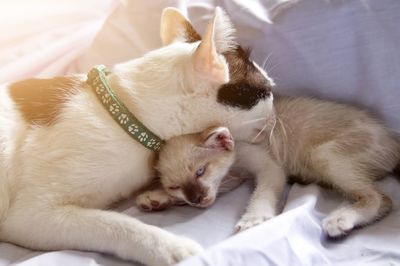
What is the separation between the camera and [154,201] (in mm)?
1227

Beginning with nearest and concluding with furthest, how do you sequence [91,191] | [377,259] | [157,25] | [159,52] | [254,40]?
1. [377,259]
2. [91,191]
3. [159,52]
4. [254,40]
5. [157,25]

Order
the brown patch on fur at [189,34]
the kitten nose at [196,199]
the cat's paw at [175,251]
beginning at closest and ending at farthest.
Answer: the cat's paw at [175,251]
the kitten nose at [196,199]
the brown patch on fur at [189,34]

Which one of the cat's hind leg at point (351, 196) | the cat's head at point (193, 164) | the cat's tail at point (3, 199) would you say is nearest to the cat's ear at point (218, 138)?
the cat's head at point (193, 164)

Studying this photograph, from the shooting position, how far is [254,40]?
138 centimetres

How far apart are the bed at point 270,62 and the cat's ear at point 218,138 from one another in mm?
138

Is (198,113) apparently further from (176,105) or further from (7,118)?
(7,118)

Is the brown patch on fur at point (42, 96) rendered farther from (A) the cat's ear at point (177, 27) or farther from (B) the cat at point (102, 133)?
(A) the cat's ear at point (177, 27)

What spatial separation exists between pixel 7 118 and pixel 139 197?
1.18 ft

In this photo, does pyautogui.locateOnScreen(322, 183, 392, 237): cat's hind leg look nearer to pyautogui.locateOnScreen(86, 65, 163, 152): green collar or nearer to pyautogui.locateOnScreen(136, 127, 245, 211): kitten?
pyautogui.locateOnScreen(136, 127, 245, 211): kitten

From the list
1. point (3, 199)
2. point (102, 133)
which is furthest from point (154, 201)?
point (3, 199)

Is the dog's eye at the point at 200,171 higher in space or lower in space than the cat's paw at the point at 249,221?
higher

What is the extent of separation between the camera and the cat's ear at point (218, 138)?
1178mm

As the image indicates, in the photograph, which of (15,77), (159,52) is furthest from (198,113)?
(15,77)

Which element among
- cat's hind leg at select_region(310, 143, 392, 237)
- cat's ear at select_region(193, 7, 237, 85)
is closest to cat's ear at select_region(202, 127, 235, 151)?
cat's ear at select_region(193, 7, 237, 85)
